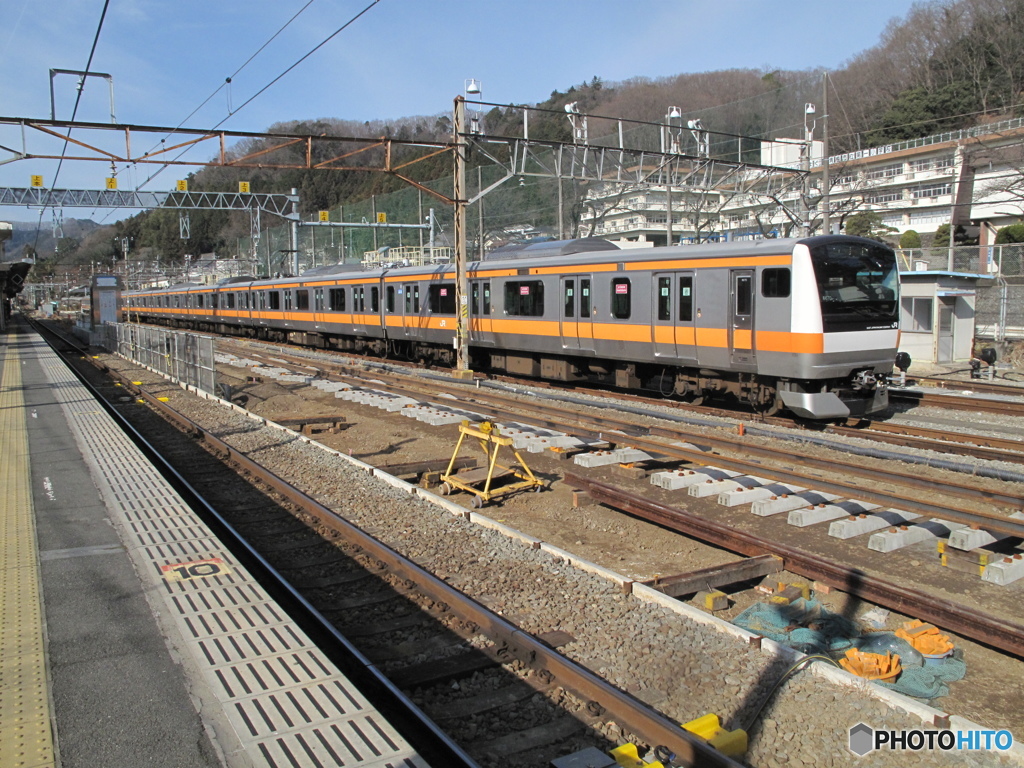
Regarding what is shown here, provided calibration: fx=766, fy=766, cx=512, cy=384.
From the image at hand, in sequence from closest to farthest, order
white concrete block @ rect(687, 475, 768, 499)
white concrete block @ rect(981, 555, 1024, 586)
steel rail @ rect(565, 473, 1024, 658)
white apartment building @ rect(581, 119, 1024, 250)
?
steel rail @ rect(565, 473, 1024, 658), white concrete block @ rect(981, 555, 1024, 586), white concrete block @ rect(687, 475, 768, 499), white apartment building @ rect(581, 119, 1024, 250)

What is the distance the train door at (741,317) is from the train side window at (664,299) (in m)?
1.41

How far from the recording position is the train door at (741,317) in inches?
480

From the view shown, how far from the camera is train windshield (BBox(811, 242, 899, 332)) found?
11398 mm

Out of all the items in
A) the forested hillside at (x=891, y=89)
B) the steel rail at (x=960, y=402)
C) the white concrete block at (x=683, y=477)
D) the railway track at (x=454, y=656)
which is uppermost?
the forested hillside at (x=891, y=89)

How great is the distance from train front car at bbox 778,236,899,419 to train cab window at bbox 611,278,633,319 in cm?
341

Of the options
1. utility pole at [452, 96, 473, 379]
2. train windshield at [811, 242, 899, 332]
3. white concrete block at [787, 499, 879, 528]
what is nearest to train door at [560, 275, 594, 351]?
utility pole at [452, 96, 473, 379]

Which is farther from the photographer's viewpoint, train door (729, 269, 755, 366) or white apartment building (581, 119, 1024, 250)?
white apartment building (581, 119, 1024, 250)

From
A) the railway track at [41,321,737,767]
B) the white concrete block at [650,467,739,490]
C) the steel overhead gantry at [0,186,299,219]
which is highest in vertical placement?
the steel overhead gantry at [0,186,299,219]

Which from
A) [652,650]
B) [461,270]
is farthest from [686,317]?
[652,650]

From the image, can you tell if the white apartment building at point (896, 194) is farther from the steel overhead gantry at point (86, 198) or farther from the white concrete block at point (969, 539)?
the white concrete block at point (969, 539)

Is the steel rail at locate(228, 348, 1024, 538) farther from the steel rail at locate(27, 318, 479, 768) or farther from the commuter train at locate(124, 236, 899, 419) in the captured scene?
the steel rail at locate(27, 318, 479, 768)

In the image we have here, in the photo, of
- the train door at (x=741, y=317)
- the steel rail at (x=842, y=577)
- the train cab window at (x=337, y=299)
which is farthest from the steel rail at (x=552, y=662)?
the train cab window at (x=337, y=299)

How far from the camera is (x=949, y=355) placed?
66.3ft

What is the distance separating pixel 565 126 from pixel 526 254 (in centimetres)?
4432
